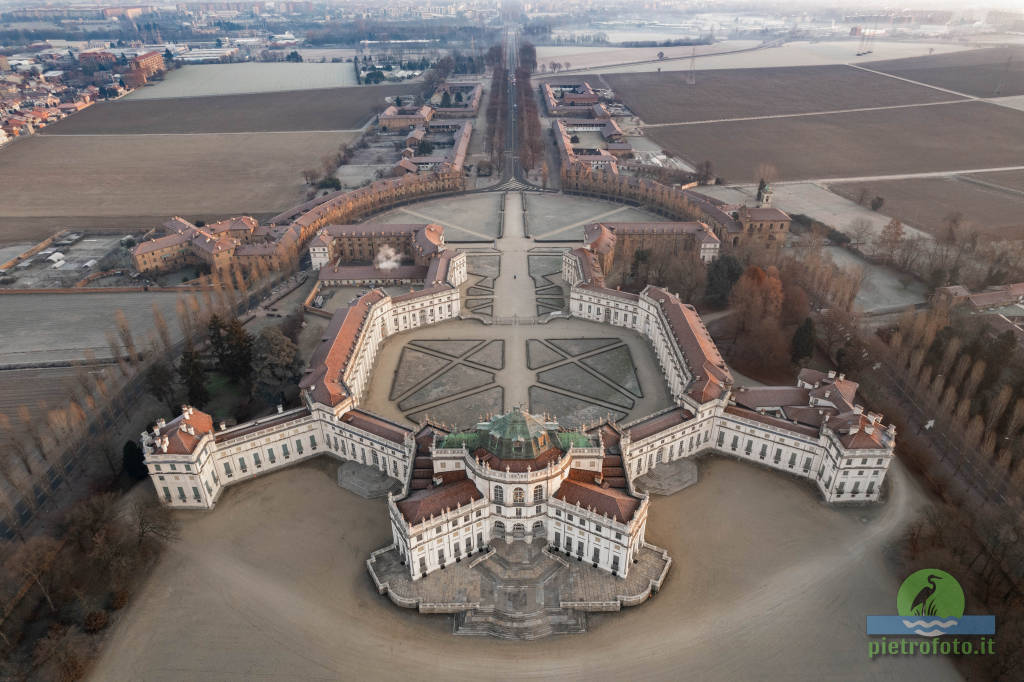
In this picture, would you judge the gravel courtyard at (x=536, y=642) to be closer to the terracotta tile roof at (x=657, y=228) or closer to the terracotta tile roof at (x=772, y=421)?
the terracotta tile roof at (x=772, y=421)

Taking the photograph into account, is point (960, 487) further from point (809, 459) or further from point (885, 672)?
point (885, 672)

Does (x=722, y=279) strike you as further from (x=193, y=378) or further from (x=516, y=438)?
(x=193, y=378)

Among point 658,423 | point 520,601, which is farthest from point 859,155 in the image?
point 520,601

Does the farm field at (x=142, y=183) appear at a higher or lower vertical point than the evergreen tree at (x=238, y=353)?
lower

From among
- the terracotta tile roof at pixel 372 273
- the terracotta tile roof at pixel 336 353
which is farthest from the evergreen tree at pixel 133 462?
the terracotta tile roof at pixel 372 273

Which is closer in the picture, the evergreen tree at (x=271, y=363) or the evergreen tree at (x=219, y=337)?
the evergreen tree at (x=271, y=363)

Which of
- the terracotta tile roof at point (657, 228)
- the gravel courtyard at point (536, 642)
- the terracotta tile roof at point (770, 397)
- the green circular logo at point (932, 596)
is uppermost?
the terracotta tile roof at point (657, 228)

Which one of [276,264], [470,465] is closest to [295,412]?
[470,465]

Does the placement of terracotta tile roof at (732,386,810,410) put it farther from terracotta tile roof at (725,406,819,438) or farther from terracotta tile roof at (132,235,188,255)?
terracotta tile roof at (132,235,188,255)
